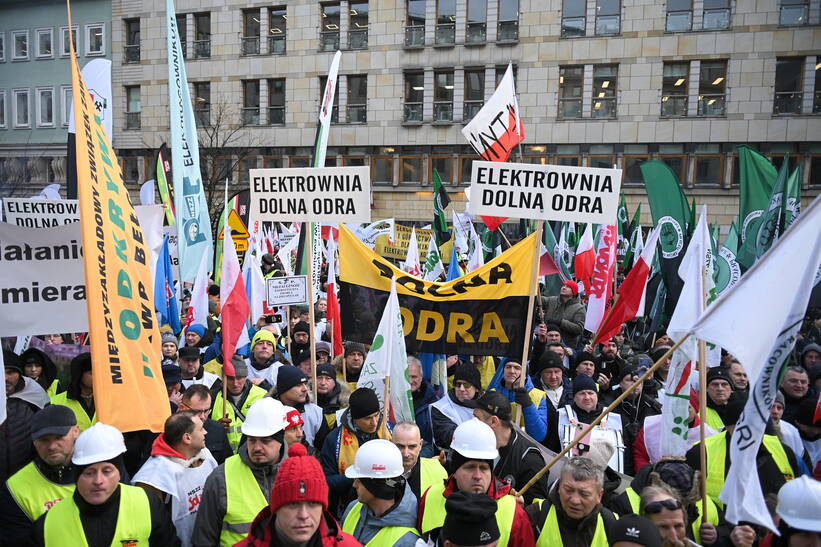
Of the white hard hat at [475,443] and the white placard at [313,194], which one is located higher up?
the white placard at [313,194]

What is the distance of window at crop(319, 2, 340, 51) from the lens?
31.6m

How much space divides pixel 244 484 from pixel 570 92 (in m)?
28.5

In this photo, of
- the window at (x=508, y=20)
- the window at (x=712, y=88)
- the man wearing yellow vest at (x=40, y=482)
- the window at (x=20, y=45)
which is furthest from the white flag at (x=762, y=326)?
the window at (x=20, y=45)

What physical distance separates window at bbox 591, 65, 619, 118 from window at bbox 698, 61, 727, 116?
3.63m

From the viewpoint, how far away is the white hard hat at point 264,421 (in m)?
3.61

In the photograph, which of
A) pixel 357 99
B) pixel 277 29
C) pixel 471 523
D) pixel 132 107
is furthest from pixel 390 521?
pixel 132 107

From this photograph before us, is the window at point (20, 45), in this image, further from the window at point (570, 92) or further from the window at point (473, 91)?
the window at point (570, 92)

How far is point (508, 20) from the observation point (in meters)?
29.4

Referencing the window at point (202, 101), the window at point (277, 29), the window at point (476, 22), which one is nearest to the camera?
the window at point (476, 22)

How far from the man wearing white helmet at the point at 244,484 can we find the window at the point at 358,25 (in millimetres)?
30222

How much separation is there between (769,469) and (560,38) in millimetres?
27740

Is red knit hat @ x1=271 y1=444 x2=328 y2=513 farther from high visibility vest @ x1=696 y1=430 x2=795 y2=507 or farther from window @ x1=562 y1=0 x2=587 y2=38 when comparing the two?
window @ x1=562 y1=0 x2=587 y2=38

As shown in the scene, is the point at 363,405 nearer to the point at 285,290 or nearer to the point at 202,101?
the point at 285,290

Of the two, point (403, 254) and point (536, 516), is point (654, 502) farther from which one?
point (403, 254)
